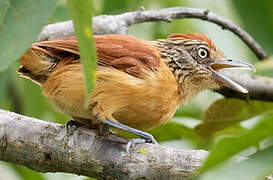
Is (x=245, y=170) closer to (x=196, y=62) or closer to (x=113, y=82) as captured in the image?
(x=113, y=82)

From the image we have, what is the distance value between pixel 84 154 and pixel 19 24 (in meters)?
1.55

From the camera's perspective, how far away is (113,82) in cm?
348

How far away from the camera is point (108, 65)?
142 inches

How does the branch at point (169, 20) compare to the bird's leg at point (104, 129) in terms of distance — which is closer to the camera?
the bird's leg at point (104, 129)

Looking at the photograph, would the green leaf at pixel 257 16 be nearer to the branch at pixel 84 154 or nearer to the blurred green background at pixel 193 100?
the blurred green background at pixel 193 100

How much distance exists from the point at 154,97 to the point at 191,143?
81 centimetres

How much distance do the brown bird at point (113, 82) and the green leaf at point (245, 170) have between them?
74.3 inches

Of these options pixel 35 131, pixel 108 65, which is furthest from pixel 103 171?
pixel 108 65

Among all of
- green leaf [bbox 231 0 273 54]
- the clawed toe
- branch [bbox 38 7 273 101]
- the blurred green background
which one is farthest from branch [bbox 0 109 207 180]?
green leaf [bbox 231 0 273 54]

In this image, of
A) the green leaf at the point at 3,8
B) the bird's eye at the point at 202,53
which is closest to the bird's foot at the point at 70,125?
the bird's eye at the point at 202,53

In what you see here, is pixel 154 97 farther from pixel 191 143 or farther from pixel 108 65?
pixel 191 143

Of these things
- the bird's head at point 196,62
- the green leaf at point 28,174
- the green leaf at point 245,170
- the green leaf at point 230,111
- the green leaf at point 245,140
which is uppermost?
the bird's head at point 196,62

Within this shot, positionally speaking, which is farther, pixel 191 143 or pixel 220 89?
pixel 220 89

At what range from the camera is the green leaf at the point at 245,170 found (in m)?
1.35
